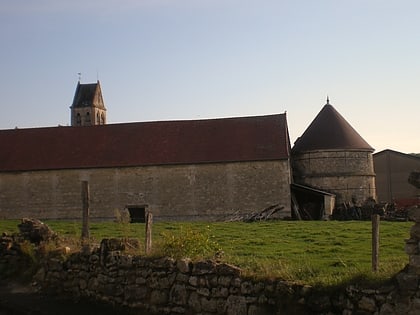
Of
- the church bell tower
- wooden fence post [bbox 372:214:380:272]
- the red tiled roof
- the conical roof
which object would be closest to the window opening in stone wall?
the red tiled roof

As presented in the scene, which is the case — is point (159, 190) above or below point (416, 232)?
above

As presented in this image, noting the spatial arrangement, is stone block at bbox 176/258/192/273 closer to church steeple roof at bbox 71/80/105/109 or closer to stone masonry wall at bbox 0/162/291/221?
stone masonry wall at bbox 0/162/291/221

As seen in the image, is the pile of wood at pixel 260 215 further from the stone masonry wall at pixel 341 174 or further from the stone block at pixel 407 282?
the stone block at pixel 407 282

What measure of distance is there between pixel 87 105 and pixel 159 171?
3854cm

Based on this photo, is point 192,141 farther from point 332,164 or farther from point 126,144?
point 332,164

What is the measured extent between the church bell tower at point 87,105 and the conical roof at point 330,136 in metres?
38.7

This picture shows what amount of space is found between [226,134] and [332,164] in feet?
25.1

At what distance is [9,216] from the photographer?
3856 cm

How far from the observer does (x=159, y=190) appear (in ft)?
121

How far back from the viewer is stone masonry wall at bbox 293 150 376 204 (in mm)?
37969

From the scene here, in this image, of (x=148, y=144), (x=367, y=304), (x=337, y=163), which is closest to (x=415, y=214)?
(x=367, y=304)

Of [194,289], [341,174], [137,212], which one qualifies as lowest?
[194,289]

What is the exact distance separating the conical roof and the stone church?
84 mm

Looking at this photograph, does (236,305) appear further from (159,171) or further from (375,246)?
(159,171)
